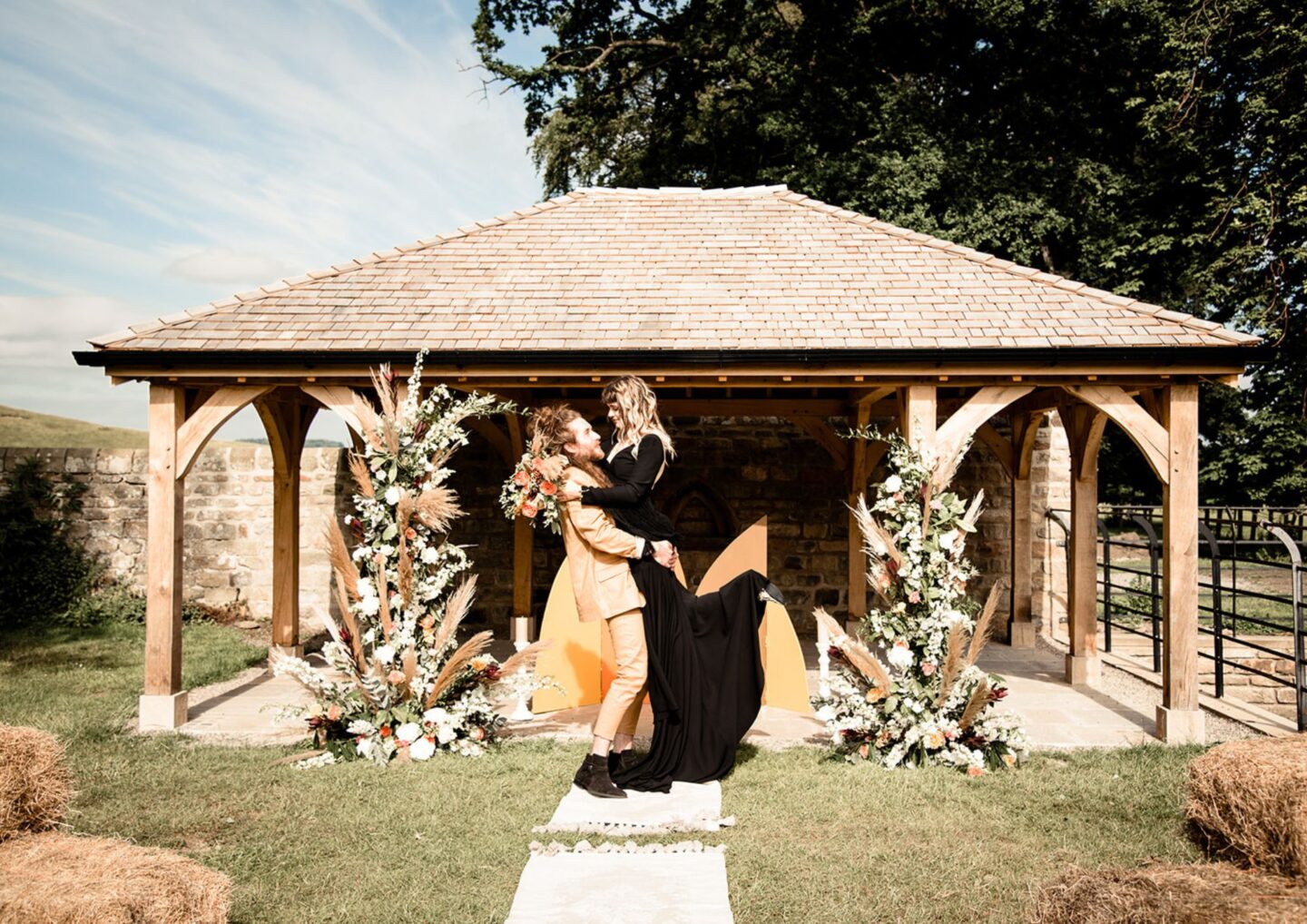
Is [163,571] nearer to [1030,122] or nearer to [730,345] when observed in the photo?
[730,345]

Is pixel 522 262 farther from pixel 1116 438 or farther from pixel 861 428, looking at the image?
pixel 1116 438

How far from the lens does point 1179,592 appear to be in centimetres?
652

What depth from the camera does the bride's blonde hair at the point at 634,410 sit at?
16.7 ft

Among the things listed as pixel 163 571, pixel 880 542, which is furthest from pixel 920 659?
pixel 163 571

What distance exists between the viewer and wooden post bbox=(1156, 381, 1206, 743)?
253 inches

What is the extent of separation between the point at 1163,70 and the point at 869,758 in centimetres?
1526

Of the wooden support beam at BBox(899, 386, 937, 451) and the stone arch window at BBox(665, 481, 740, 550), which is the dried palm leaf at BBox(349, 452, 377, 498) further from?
the stone arch window at BBox(665, 481, 740, 550)

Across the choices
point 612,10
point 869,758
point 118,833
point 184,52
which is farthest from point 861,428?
point 612,10

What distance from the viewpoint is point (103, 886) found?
257 cm

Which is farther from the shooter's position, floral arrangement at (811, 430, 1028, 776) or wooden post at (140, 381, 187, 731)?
wooden post at (140, 381, 187, 731)

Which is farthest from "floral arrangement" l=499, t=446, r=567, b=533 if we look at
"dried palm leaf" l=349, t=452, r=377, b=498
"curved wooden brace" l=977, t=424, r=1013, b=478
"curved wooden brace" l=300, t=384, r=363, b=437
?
"curved wooden brace" l=977, t=424, r=1013, b=478

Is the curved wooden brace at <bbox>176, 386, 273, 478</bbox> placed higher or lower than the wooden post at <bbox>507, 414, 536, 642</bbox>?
higher

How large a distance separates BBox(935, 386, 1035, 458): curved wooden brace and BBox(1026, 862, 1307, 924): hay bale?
3604 millimetres

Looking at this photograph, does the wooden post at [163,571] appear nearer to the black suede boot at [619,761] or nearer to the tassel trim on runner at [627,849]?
the black suede boot at [619,761]
